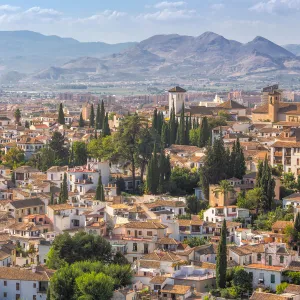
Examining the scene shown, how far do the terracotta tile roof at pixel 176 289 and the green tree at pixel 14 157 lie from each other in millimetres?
23971

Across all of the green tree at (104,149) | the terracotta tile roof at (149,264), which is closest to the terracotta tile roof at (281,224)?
the terracotta tile roof at (149,264)

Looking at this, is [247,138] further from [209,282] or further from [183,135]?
[209,282]

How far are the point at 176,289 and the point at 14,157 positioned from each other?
2563 cm

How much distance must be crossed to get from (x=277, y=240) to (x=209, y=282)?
14.0 feet

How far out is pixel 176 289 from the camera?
101 ft

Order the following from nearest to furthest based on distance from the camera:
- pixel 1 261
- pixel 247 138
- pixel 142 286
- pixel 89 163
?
1. pixel 142 286
2. pixel 1 261
3. pixel 89 163
4. pixel 247 138

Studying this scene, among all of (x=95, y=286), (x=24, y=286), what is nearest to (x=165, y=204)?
(x=24, y=286)

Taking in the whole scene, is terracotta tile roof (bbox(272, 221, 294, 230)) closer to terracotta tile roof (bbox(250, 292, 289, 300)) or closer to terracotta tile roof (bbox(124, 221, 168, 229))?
terracotta tile roof (bbox(124, 221, 168, 229))

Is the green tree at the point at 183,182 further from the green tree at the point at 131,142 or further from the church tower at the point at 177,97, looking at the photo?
the church tower at the point at 177,97

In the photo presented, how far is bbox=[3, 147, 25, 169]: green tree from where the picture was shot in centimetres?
5400

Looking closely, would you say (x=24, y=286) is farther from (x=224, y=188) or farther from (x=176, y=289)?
(x=224, y=188)

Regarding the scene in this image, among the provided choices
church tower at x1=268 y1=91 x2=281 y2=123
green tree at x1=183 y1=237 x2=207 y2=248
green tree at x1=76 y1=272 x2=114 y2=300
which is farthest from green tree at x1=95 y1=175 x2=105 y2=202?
church tower at x1=268 y1=91 x2=281 y2=123

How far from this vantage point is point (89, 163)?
4753 cm

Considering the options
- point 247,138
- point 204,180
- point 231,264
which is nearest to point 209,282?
point 231,264
